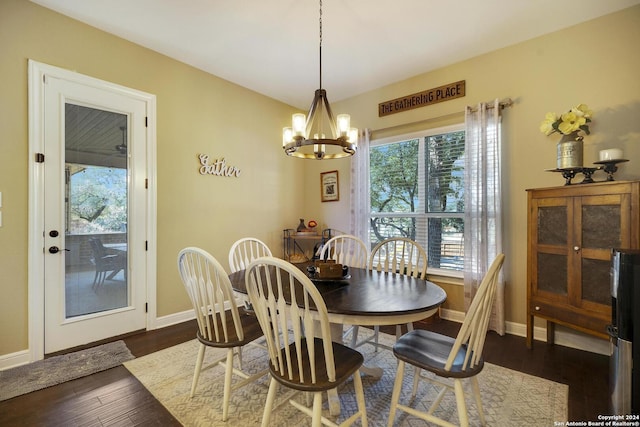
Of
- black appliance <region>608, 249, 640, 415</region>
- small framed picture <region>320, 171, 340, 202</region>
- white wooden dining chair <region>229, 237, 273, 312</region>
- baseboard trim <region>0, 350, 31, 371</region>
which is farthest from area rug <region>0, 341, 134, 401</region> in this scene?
black appliance <region>608, 249, 640, 415</region>

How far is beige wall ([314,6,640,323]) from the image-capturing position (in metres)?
2.47

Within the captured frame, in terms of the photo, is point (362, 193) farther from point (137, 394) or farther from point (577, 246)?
point (137, 394)

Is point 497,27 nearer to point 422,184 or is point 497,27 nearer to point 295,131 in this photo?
point 422,184

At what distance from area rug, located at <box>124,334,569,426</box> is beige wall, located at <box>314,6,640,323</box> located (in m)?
1.14

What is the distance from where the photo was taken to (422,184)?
12.1 ft

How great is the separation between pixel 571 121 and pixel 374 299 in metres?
2.30

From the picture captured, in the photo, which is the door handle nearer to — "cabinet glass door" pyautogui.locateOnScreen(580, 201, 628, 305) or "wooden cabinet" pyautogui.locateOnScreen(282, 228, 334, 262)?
"wooden cabinet" pyautogui.locateOnScreen(282, 228, 334, 262)

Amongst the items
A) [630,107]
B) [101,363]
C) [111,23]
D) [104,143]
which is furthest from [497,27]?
[101,363]

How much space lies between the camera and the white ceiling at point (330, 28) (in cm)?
244

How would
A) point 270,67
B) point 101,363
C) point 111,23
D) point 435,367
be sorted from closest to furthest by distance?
point 435,367, point 101,363, point 111,23, point 270,67

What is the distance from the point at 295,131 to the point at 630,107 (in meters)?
2.77

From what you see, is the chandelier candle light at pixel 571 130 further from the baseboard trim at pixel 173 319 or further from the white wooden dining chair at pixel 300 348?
the baseboard trim at pixel 173 319

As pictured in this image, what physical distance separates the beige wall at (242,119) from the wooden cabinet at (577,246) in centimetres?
33

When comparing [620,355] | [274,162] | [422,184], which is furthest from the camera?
[274,162]
